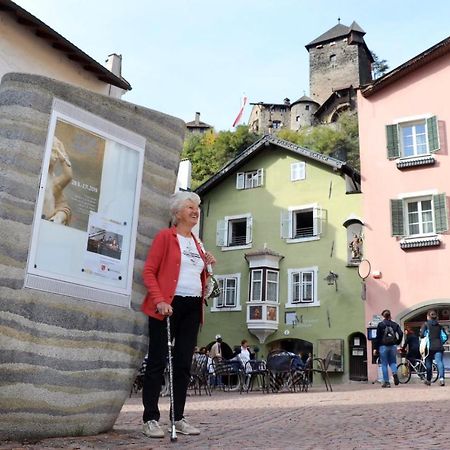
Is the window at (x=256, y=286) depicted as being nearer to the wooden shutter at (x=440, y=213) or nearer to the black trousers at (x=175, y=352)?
the wooden shutter at (x=440, y=213)

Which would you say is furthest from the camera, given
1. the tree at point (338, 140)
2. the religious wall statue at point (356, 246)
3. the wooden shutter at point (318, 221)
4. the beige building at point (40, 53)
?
the tree at point (338, 140)

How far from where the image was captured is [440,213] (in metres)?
19.8

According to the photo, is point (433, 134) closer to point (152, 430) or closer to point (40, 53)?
point (40, 53)

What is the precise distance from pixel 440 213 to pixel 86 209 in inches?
687

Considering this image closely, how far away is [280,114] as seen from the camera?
79.4m

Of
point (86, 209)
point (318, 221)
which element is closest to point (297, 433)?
point (86, 209)

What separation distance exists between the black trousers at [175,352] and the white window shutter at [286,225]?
20.3m

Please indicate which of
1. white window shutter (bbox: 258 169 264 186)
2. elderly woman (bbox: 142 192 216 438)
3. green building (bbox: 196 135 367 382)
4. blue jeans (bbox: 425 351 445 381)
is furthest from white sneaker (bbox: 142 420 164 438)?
white window shutter (bbox: 258 169 264 186)

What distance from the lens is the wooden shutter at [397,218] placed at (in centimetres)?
2038

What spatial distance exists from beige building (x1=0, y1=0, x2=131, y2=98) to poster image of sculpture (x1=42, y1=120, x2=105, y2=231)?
29.9ft

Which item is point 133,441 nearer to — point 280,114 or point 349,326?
point 349,326

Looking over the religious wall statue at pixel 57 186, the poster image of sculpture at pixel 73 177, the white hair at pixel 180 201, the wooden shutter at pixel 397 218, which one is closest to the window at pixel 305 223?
the wooden shutter at pixel 397 218

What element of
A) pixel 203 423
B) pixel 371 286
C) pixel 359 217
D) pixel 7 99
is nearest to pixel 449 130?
pixel 359 217

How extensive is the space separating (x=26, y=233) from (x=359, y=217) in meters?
19.8
